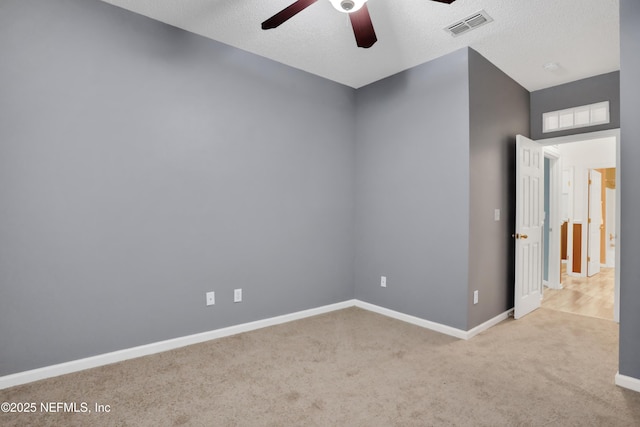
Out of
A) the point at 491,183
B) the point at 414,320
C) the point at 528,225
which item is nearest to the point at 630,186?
the point at 491,183

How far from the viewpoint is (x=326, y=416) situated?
1.93 meters

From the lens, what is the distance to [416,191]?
140 inches

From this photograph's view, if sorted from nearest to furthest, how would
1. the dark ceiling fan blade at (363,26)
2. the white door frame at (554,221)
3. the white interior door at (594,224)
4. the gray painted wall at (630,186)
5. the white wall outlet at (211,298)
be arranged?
1. the dark ceiling fan blade at (363,26)
2. the gray painted wall at (630,186)
3. the white wall outlet at (211,298)
4. the white door frame at (554,221)
5. the white interior door at (594,224)

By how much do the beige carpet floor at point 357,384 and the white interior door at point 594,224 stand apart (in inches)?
132

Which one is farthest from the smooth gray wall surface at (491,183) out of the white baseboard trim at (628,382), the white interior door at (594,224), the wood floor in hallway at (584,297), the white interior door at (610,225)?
the white interior door at (610,225)

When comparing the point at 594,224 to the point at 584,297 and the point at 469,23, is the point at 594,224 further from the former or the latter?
the point at 469,23

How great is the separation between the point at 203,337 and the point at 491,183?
3248mm

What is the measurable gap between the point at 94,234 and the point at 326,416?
209cm

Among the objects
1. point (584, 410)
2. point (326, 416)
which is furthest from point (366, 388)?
point (584, 410)

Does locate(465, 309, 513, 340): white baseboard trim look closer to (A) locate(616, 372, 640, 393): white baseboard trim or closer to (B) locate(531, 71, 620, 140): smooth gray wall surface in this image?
(A) locate(616, 372, 640, 393): white baseboard trim

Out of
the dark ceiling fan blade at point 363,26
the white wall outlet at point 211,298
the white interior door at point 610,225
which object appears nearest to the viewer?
the dark ceiling fan blade at point 363,26

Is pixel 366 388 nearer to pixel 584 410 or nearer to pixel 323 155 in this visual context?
pixel 584 410

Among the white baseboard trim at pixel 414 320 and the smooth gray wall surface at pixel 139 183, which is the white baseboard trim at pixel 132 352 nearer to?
the smooth gray wall surface at pixel 139 183

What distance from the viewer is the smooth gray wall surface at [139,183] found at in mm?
2246
